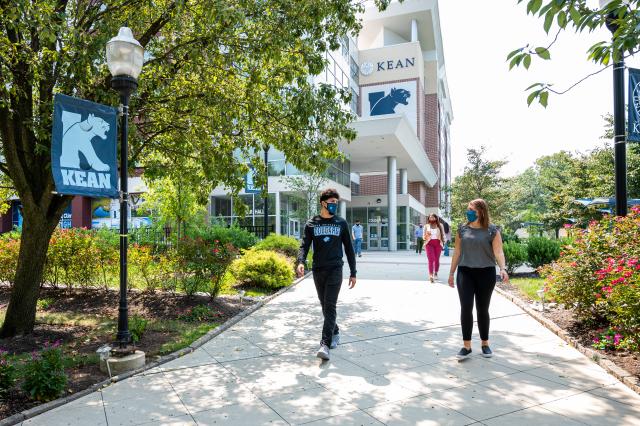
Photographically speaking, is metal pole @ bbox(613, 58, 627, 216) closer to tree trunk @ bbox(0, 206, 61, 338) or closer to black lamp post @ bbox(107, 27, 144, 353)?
black lamp post @ bbox(107, 27, 144, 353)

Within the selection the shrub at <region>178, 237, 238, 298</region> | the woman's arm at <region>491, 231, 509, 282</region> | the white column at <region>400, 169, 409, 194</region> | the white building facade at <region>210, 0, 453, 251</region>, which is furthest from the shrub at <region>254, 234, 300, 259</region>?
the white column at <region>400, 169, 409, 194</region>

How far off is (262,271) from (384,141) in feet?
63.6

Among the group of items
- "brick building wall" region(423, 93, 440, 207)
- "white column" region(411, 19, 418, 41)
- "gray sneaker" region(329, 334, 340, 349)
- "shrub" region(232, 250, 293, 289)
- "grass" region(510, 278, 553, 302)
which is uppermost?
"white column" region(411, 19, 418, 41)

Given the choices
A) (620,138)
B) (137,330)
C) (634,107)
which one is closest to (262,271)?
(137,330)

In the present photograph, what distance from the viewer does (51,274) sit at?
9602 mm

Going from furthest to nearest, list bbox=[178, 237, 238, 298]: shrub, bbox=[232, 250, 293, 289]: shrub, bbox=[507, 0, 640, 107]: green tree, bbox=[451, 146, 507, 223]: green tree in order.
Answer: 1. bbox=[451, 146, 507, 223]: green tree
2. bbox=[232, 250, 293, 289]: shrub
3. bbox=[178, 237, 238, 298]: shrub
4. bbox=[507, 0, 640, 107]: green tree

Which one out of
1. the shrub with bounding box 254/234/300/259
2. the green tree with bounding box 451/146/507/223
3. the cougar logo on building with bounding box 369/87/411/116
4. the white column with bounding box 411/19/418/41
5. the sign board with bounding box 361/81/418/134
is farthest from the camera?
the white column with bounding box 411/19/418/41

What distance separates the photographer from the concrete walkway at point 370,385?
3508 mm

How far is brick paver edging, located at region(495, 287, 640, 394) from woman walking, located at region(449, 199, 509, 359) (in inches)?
43.2

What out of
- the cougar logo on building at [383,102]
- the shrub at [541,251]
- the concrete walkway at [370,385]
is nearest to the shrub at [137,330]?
the concrete walkway at [370,385]

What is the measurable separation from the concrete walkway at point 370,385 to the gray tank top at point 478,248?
1110 mm

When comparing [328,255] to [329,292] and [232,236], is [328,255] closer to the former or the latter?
[329,292]

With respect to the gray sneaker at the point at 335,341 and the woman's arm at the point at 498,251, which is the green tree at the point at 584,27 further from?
the gray sneaker at the point at 335,341

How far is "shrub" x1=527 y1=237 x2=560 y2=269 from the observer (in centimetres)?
1195
